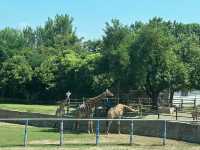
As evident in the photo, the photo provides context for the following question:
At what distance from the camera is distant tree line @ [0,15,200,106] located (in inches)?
1767

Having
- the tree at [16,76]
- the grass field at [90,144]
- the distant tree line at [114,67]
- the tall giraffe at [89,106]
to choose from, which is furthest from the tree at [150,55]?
the tree at [16,76]

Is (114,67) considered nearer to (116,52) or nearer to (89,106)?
(116,52)

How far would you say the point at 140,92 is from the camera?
158 ft

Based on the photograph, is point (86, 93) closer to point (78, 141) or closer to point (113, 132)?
point (113, 132)

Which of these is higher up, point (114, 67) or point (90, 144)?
point (114, 67)

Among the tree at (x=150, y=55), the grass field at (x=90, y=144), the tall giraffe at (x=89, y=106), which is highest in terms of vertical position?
the tree at (x=150, y=55)

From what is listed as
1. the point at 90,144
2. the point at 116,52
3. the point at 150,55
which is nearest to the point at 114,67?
the point at 116,52

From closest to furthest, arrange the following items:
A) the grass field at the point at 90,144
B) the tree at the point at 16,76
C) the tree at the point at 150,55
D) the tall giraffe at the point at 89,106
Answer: the grass field at the point at 90,144
the tall giraffe at the point at 89,106
the tree at the point at 150,55
the tree at the point at 16,76

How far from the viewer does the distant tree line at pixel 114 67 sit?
44875 mm

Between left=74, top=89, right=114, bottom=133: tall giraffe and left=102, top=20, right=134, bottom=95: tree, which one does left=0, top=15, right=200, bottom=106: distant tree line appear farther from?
left=74, top=89, right=114, bottom=133: tall giraffe

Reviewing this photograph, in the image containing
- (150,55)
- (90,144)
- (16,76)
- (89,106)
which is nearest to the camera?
(90,144)

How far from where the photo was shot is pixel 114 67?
1854 inches

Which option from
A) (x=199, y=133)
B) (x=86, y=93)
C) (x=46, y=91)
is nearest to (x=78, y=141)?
(x=199, y=133)

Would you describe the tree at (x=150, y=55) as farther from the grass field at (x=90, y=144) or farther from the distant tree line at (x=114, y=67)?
the grass field at (x=90, y=144)
